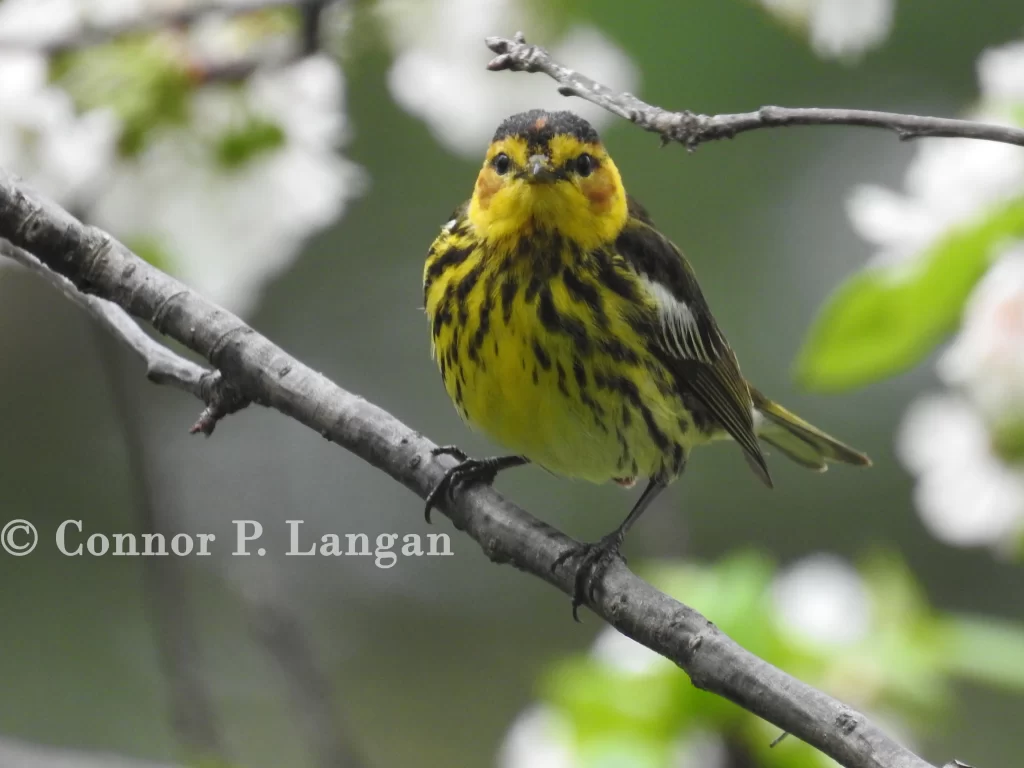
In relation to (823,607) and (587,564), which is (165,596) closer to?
(587,564)

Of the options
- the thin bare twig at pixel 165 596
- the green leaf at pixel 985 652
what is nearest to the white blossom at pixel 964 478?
the green leaf at pixel 985 652

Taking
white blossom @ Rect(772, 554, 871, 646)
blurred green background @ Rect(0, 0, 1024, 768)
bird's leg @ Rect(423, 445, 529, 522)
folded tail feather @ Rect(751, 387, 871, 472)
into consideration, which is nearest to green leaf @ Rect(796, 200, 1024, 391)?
bird's leg @ Rect(423, 445, 529, 522)

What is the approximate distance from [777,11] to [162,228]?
61.3 inches

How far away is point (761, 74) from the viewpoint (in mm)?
8430

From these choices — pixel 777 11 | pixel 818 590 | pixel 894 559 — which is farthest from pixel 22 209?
pixel 894 559

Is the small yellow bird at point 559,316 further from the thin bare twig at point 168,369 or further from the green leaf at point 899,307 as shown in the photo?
the green leaf at point 899,307

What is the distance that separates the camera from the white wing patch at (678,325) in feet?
11.4

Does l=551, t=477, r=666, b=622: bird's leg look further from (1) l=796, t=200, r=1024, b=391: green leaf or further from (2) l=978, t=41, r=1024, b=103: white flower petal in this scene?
(2) l=978, t=41, r=1024, b=103: white flower petal

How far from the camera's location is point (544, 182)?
10.7 feet

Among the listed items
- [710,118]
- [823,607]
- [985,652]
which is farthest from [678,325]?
[710,118]

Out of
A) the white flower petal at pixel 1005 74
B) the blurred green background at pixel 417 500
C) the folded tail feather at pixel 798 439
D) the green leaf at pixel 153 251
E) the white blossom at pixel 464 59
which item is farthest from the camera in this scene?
the blurred green background at pixel 417 500

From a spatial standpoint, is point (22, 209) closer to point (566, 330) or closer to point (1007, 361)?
point (566, 330)

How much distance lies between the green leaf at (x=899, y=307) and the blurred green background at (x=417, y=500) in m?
5.09

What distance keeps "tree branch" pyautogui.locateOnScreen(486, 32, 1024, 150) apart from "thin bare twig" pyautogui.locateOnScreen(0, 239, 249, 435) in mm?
815
